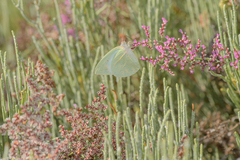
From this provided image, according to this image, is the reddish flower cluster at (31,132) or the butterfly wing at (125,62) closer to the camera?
the reddish flower cluster at (31,132)

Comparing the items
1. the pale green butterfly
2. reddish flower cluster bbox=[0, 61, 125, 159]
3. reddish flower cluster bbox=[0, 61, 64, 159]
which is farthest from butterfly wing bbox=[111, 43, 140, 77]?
reddish flower cluster bbox=[0, 61, 64, 159]

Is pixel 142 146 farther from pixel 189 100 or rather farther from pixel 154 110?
pixel 189 100

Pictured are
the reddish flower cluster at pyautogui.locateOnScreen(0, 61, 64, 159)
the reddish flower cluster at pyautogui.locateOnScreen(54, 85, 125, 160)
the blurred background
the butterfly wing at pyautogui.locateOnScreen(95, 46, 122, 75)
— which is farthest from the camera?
the blurred background

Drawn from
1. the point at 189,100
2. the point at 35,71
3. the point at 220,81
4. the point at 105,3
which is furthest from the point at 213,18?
the point at 35,71

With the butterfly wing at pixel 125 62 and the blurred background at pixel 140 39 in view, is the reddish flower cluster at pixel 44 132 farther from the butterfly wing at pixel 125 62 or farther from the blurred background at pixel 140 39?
the blurred background at pixel 140 39

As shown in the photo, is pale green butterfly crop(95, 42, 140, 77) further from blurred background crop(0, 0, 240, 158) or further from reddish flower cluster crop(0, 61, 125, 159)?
reddish flower cluster crop(0, 61, 125, 159)

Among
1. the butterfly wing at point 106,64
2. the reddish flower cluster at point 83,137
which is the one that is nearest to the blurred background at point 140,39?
the butterfly wing at point 106,64

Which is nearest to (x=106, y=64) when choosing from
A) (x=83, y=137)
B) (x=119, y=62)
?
(x=119, y=62)
